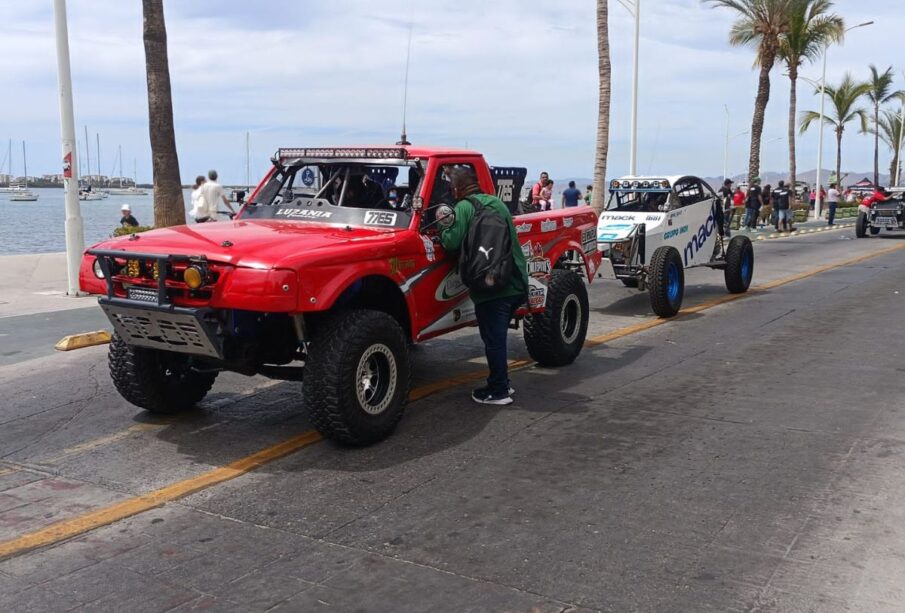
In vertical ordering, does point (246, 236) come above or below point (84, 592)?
above

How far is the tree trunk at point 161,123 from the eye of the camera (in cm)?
1590

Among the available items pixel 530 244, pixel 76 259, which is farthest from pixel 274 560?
pixel 76 259

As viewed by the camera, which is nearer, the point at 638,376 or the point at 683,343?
the point at 638,376

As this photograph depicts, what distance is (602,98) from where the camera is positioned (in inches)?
939

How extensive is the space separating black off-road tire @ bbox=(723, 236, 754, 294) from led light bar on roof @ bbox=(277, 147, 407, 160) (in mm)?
8490

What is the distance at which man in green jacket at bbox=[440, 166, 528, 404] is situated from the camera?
6.63 m

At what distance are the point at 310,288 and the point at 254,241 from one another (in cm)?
60

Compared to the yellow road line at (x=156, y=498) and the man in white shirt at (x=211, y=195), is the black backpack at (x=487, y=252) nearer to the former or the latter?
the yellow road line at (x=156, y=498)

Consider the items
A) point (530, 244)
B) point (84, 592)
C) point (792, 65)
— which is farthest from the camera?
point (792, 65)

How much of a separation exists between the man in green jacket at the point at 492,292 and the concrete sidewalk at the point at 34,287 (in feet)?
24.5

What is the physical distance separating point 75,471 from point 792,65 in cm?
4164

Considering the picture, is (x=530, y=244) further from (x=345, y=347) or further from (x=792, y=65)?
(x=792, y=65)

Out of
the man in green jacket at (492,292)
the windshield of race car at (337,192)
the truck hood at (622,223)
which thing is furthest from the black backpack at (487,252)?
the truck hood at (622,223)

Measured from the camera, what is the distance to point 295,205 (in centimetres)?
710
